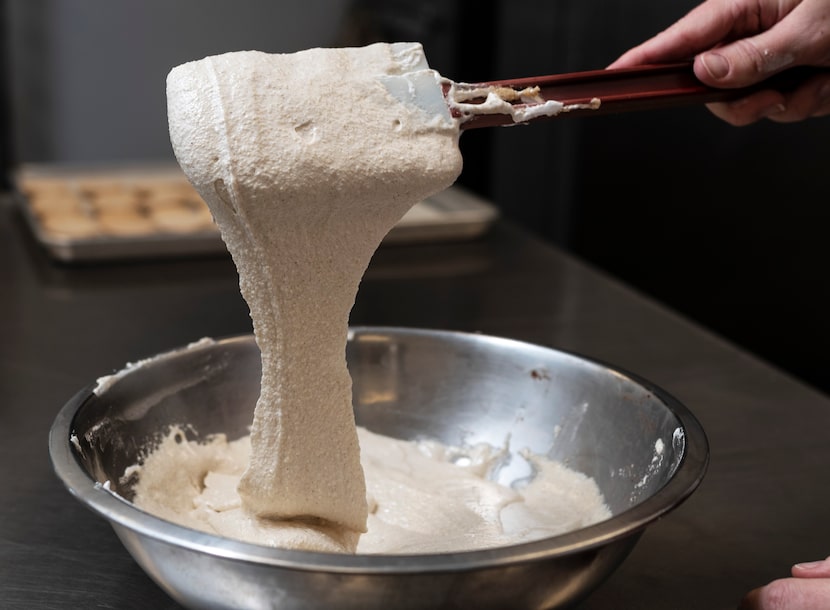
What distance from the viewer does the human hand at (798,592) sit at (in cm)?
64

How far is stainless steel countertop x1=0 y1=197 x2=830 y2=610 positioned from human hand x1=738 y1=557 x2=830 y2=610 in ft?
0.13

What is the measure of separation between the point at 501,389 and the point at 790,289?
114 centimetres

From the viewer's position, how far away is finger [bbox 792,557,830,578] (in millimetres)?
667

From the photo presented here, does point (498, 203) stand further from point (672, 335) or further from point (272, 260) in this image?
point (272, 260)

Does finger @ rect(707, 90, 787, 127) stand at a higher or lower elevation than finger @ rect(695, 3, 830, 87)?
lower

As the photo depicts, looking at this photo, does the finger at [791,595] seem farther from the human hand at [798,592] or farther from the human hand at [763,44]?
the human hand at [763,44]

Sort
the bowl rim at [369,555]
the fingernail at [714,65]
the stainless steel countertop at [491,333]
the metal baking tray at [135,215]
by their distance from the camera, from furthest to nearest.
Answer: the metal baking tray at [135,215]
the fingernail at [714,65]
the stainless steel countertop at [491,333]
the bowl rim at [369,555]

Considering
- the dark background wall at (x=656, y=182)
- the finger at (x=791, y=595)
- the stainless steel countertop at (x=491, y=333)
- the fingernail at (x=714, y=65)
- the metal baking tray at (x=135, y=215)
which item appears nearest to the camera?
the finger at (x=791, y=595)

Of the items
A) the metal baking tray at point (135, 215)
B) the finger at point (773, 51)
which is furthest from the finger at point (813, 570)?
the metal baking tray at point (135, 215)

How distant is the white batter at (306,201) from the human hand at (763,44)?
0.38 meters

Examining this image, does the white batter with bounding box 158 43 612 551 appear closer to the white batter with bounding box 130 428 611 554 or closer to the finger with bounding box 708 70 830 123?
the white batter with bounding box 130 428 611 554

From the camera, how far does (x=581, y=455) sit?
847 mm

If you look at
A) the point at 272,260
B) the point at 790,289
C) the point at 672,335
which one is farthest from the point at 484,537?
the point at 790,289

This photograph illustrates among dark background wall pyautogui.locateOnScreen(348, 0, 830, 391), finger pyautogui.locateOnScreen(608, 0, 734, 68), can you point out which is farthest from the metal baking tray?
finger pyautogui.locateOnScreen(608, 0, 734, 68)
